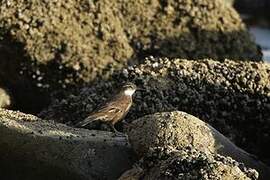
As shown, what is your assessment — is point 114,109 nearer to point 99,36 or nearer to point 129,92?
point 129,92

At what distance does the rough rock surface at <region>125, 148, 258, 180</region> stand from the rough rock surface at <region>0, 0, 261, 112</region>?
4322 mm

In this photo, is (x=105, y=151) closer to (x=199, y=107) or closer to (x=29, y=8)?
(x=199, y=107)

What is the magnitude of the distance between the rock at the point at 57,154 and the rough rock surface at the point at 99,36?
309cm

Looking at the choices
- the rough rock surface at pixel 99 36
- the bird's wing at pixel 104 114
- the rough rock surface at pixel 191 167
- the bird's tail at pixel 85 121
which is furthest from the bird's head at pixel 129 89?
the rough rock surface at pixel 191 167

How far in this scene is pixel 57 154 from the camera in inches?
232

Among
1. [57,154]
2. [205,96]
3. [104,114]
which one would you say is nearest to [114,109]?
[104,114]

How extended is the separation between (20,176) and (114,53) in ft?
12.5

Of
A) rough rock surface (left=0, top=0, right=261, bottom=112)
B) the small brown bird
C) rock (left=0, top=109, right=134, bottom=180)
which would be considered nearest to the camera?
rock (left=0, top=109, right=134, bottom=180)

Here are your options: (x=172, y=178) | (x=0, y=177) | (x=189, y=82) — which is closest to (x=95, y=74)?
(x=189, y=82)

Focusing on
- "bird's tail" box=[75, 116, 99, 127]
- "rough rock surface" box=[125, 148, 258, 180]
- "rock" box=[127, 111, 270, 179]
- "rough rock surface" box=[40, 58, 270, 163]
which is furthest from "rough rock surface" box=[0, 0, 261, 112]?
"rough rock surface" box=[125, 148, 258, 180]

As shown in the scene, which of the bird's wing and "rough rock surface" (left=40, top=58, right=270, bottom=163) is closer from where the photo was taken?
the bird's wing

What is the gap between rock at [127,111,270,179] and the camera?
5645 millimetres

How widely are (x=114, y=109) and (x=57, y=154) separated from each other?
1402mm

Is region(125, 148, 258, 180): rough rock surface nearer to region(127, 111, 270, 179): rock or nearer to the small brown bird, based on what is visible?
region(127, 111, 270, 179): rock
